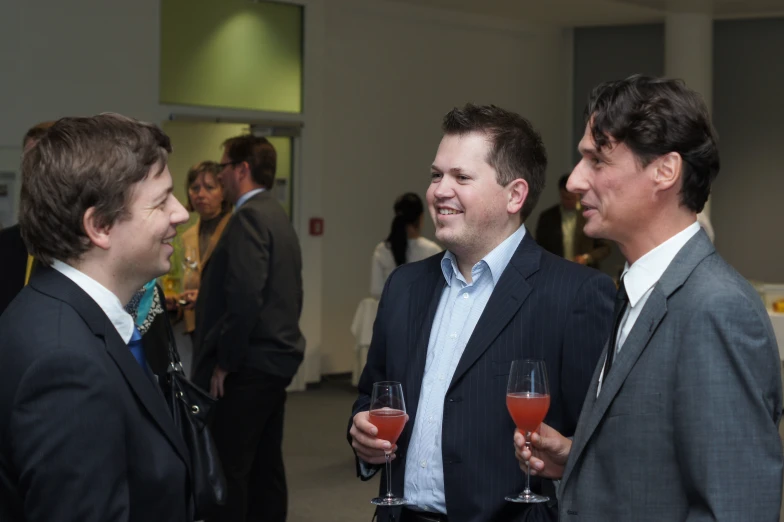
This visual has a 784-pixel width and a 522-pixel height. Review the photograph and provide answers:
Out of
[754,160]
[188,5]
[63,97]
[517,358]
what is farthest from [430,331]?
[754,160]

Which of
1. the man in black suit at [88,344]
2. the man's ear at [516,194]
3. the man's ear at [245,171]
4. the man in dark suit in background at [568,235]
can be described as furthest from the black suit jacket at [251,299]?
the man in dark suit in background at [568,235]

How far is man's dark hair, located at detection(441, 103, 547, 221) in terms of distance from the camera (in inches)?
92.4

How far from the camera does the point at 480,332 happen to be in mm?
2258

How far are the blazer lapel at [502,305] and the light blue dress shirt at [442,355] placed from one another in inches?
1.4

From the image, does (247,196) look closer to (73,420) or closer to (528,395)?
(528,395)

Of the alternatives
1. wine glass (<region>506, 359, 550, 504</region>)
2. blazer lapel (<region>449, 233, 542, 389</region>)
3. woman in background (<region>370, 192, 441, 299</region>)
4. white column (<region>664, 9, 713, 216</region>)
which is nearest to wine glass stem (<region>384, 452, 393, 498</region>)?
blazer lapel (<region>449, 233, 542, 389</region>)

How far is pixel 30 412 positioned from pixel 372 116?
331 inches

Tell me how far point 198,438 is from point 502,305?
72 cm

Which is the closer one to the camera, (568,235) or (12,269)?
(12,269)

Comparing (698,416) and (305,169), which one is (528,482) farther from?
(305,169)

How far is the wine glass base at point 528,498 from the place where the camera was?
6.95ft

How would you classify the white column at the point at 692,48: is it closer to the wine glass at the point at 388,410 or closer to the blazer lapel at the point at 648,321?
the wine glass at the point at 388,410

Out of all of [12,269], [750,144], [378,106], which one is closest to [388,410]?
[12,269]

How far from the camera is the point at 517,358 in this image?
227 centimetres
